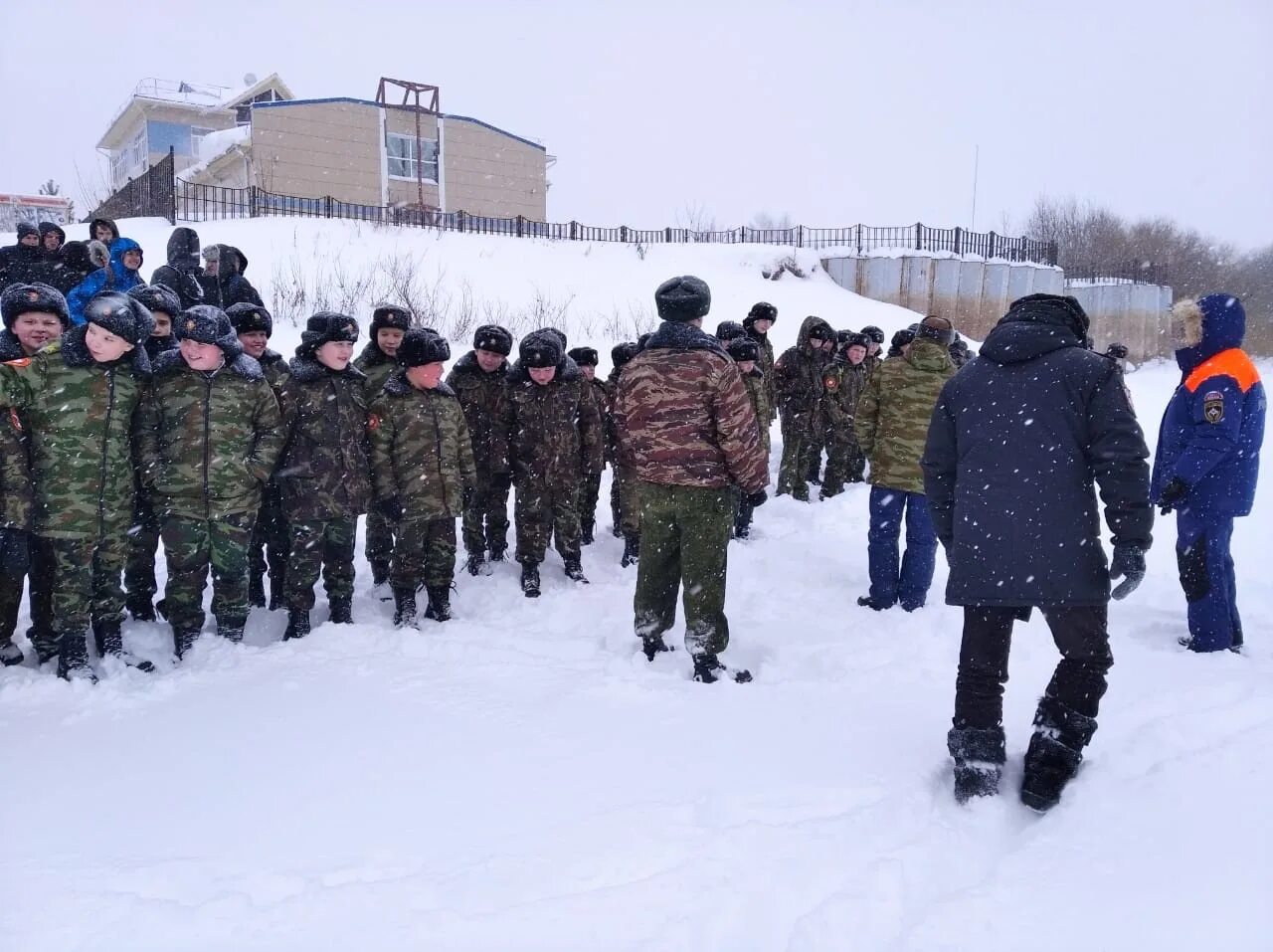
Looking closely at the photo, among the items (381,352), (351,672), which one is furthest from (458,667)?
(381,352)

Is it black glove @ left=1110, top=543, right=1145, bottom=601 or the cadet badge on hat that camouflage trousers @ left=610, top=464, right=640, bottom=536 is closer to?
the cadet badge on hat

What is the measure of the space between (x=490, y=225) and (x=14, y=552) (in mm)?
19810

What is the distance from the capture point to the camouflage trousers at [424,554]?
506cm

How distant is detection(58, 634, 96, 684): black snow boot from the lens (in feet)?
13.2

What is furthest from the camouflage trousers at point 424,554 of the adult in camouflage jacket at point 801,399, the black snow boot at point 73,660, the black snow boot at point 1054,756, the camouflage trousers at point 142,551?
the adult in camouflage jacket at point 801,399

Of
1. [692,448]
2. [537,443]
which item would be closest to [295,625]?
[537,443]

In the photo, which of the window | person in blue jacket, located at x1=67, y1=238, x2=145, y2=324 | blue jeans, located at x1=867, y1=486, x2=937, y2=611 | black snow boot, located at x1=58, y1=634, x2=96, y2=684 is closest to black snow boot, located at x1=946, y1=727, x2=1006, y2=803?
blue jeans, located at x1=867, y1=486, x2=937, y2=611

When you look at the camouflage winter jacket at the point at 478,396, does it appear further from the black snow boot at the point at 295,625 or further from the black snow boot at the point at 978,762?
the black snow boot at the point at 978,762

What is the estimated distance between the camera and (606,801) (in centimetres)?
293

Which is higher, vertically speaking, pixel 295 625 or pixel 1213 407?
pixel 1213 407

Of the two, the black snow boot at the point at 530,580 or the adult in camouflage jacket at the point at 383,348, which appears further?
the black snow boot at the point at 530,580

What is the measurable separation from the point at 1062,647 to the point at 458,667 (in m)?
2.87

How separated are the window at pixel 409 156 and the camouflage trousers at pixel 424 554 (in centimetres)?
2794

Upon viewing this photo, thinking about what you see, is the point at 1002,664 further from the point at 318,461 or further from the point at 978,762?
the point at 318,461
